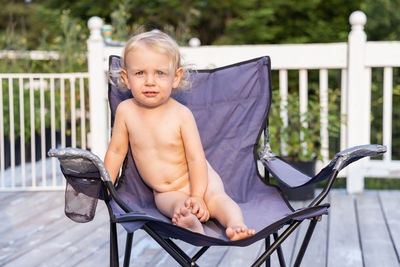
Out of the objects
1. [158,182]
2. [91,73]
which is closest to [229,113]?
[158,182]

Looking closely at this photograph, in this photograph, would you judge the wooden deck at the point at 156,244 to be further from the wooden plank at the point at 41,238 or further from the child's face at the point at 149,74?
the child's face at the point at 149,74

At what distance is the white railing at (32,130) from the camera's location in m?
4.33

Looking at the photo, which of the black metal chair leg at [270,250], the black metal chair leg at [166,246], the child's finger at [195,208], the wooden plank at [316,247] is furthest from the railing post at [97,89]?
the black metal chair leg at [270,250]

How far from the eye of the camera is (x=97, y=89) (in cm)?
432

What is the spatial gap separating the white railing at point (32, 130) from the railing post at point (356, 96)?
1930 millimetres

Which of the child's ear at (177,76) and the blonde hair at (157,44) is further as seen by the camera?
the child's ear at (177,76)

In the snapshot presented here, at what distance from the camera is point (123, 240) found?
3.11m

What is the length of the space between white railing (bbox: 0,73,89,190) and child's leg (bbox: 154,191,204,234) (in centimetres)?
229

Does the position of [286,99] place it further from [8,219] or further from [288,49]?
[8,219]

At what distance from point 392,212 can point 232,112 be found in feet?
5.27

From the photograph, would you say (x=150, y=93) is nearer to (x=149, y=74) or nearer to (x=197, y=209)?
(x=149, y=74)

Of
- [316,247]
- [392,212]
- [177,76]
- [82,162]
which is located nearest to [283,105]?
[392,212]

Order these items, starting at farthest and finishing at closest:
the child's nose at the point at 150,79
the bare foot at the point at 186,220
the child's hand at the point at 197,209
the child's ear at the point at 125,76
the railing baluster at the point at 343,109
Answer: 1. the railing baluster at the point at 343,109
2. the child's ear at the point at 125,76
3. the child's nose at the point at 150,79
4. the child's hand at the point at 197,209
5. the bare foot at the point at 186,220

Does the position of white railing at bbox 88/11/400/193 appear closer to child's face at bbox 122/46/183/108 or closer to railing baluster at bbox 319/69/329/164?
railing baluster at bbox 319/69/329/164
